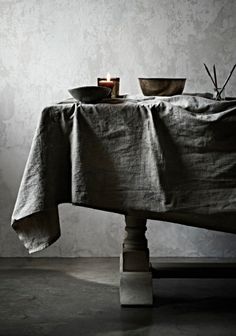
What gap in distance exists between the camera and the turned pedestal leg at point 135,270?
253 cm

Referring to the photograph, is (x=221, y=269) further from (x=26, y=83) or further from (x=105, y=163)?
(x=26, y=83)

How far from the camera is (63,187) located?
2355mm

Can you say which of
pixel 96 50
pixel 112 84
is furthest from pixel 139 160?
pixel 96 50

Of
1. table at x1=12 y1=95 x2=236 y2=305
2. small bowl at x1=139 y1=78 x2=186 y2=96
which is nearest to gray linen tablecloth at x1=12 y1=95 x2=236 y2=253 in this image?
table at x1=12 y1=95 x2=236 y2=305

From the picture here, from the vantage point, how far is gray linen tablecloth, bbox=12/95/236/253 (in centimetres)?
230

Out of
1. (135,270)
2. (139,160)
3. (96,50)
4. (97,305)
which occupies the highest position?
(96,50)

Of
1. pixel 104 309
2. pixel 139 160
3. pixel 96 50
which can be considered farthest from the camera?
pixel 96 50

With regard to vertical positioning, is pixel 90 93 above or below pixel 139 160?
above

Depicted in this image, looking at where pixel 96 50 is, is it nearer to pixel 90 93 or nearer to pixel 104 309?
pixel 90 93

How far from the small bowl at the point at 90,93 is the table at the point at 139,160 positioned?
0.15 ft

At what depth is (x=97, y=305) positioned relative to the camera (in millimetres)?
2549

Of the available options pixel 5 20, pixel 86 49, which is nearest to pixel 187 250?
pixel 86 49

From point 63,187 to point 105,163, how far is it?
0.16 metres

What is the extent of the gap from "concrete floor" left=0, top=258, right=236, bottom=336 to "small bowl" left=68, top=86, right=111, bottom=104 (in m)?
0.71
